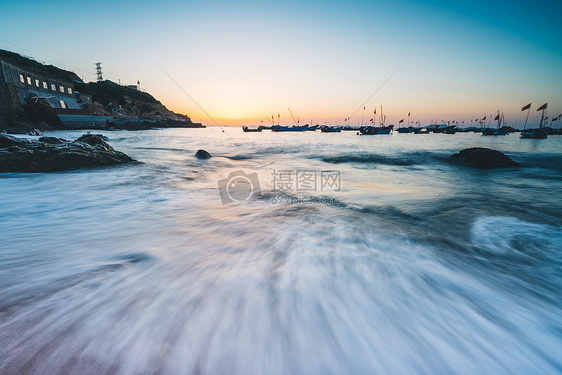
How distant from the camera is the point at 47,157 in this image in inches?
269

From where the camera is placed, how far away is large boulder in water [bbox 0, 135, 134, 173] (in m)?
6.44

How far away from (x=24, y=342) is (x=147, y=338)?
0.78 m

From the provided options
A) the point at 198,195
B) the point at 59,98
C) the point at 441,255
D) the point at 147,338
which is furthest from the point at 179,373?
the point at 59,98

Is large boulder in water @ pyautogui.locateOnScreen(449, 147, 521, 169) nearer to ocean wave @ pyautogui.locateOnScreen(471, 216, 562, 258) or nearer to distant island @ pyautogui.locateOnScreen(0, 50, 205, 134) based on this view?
ocean wave @ pyautogui.locateOnScreen(471, 216, 562, 258)

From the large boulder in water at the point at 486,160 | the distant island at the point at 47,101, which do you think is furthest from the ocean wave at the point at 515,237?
the distant island at the point at 47,101

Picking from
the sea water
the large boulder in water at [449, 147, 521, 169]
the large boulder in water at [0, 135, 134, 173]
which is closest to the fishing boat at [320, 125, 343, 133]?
the large boulder in water at [449, 147, 521, 169]

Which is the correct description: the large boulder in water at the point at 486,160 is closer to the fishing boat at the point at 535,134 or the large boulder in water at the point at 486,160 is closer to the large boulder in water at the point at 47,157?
the large boulder in water at the point at 47,157

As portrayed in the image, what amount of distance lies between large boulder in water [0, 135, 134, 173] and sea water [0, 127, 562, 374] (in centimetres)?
215

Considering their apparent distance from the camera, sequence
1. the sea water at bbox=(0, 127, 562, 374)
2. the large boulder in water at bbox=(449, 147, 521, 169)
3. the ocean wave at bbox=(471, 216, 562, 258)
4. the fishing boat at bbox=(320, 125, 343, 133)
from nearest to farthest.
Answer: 1. the sea water at bbox=(0, 127, 562, 374)
2. the ocean wave at bbox=(471, 216, 562, 258)
3. the large boulder in water at bbox=(449, 147, 521, 169)
4. the fishing boat at bbox=(320, 125, 343, 133)

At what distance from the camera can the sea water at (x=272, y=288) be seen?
4.84 ft

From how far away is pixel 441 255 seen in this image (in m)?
3.09

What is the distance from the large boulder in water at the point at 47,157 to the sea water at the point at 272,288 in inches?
84.8

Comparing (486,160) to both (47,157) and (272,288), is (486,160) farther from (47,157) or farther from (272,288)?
(47,157)

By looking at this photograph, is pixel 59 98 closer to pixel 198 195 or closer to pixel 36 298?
pixel 198 195
